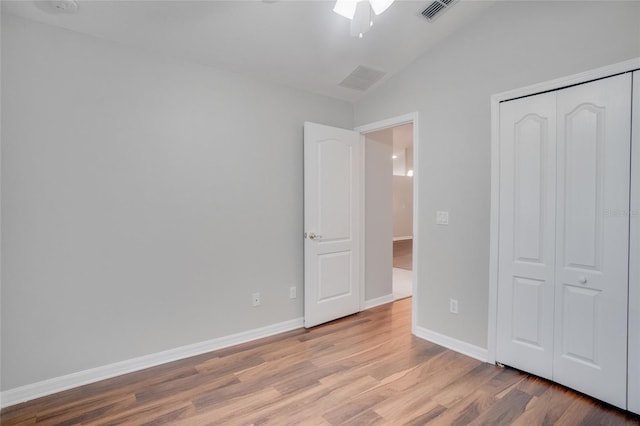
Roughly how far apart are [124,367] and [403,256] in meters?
6.43

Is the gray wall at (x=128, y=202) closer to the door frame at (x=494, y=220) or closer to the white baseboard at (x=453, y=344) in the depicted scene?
the white baseboard at (x=453, y=344)

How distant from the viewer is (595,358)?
2104mm

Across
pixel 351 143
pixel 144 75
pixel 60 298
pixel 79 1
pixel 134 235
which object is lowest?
pixel 60 298

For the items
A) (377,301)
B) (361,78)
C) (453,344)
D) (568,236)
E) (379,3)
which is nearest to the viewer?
(379,3)

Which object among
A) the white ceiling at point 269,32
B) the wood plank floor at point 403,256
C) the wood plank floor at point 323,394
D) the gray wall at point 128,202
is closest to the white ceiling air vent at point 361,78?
the white ceiling at point 269,32

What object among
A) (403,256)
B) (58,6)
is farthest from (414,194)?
(403,256)

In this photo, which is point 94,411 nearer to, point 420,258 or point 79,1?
point 79,1

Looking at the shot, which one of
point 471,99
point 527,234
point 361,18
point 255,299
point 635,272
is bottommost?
point 255,299

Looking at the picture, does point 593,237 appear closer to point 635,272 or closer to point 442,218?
point 635,272

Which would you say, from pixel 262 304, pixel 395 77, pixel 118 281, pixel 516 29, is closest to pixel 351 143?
pixel 395 77

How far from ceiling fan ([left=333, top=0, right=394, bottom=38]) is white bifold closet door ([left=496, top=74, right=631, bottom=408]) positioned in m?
1.35

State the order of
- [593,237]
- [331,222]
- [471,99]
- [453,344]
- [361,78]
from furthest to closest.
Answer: [331,222]
[361,78]
[453,344]
[471,99]
[593,237]

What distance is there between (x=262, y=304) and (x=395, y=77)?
8.98 ft

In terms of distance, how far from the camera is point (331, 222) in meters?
3.45
